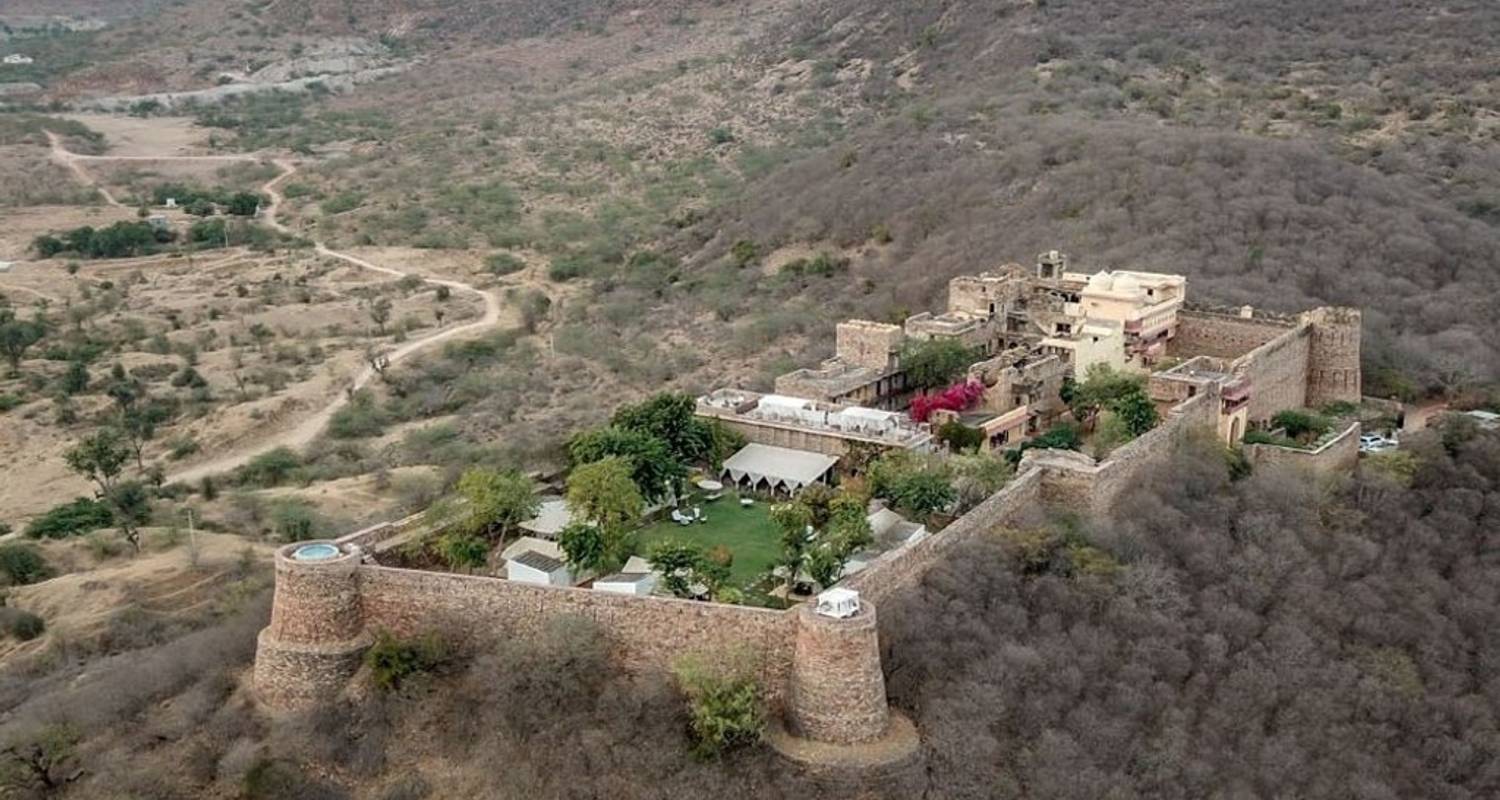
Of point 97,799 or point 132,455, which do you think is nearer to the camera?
point 97,799

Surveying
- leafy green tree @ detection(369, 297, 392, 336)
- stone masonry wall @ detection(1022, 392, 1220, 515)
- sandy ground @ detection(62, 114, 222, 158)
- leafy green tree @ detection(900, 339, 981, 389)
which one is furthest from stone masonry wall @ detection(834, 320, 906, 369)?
sandy ground @ detection(62, 114, 222, 158)

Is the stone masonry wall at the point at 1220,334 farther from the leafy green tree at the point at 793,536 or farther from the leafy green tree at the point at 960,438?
the leafy green tree at the point at 793,536

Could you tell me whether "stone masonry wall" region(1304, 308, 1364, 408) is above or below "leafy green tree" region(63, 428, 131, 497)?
above

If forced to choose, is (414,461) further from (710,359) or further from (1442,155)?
(1442,155)

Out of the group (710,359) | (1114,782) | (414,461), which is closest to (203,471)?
(414,461)

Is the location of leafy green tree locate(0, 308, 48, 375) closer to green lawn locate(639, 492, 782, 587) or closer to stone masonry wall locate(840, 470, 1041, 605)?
green lawn locate(639, 492, 782, 587)

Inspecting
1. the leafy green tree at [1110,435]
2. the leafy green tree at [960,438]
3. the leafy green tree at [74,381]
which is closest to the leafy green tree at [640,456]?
the leafy green tree at [960,438]
